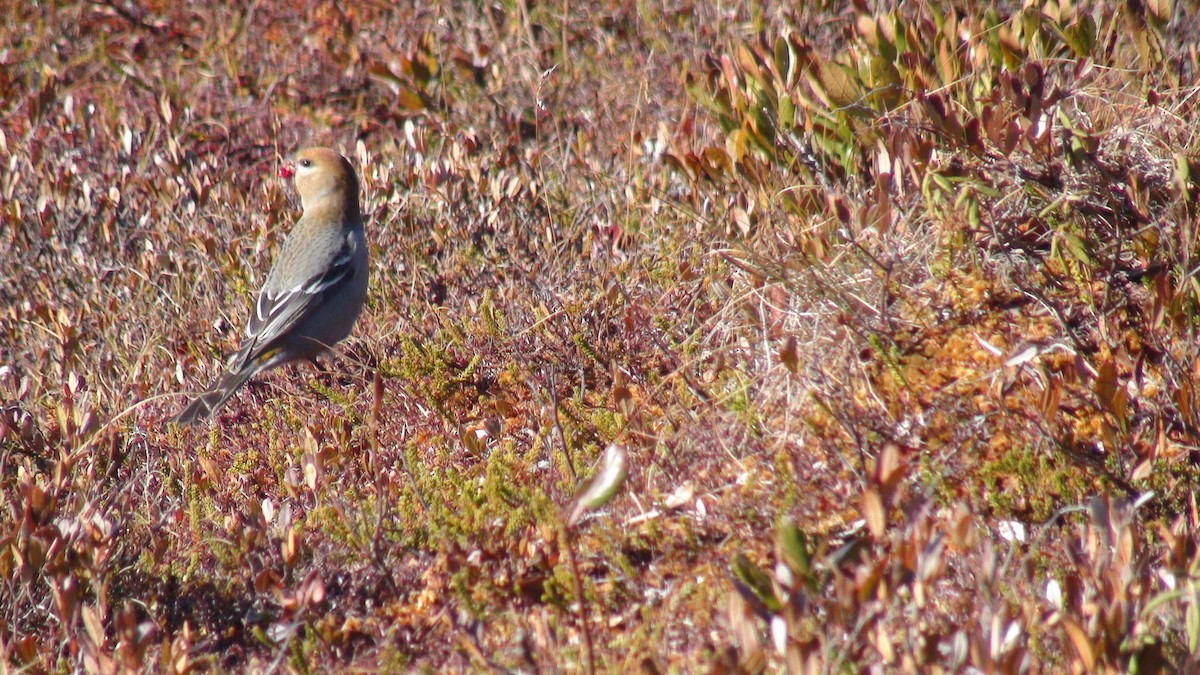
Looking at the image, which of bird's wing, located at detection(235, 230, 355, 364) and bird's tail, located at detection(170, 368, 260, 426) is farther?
bird's wing, located at detection(235, 230, 355, 364)

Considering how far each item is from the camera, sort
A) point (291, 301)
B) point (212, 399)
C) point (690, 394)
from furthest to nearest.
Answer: point (291, 301)
point (212, 399)
point (690, 394)

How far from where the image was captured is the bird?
5.42 meters

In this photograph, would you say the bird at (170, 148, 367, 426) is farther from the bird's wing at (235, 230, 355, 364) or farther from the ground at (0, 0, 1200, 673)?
the ground at (0, 0, 1200, 673)

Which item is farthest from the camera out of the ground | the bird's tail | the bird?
the bird

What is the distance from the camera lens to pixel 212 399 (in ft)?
17.1

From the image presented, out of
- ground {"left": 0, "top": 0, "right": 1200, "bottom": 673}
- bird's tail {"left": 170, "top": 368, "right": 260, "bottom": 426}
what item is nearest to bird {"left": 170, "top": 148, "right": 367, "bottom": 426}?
bird's tail {"left": 170, "top": 368, "right": 260, "bottom": 426}

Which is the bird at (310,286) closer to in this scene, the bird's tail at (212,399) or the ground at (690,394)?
the bird's tail at (212,399)

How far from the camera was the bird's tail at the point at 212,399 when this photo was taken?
16.9 feet

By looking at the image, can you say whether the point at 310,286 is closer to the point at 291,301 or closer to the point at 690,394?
the point at 291,301

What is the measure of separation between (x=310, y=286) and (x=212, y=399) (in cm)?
95

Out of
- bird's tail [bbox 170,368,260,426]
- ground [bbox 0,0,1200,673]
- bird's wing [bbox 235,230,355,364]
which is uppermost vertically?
ground [bbox 0,0,1200,673]

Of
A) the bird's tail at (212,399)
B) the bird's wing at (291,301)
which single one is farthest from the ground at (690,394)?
the bird's wing at (291,301)

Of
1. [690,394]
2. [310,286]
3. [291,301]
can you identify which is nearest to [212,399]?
[291,301]

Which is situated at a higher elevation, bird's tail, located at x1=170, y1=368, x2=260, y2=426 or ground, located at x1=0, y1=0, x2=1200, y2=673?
ground, located at x1=0, y1=0, x2=1200, y2=673
